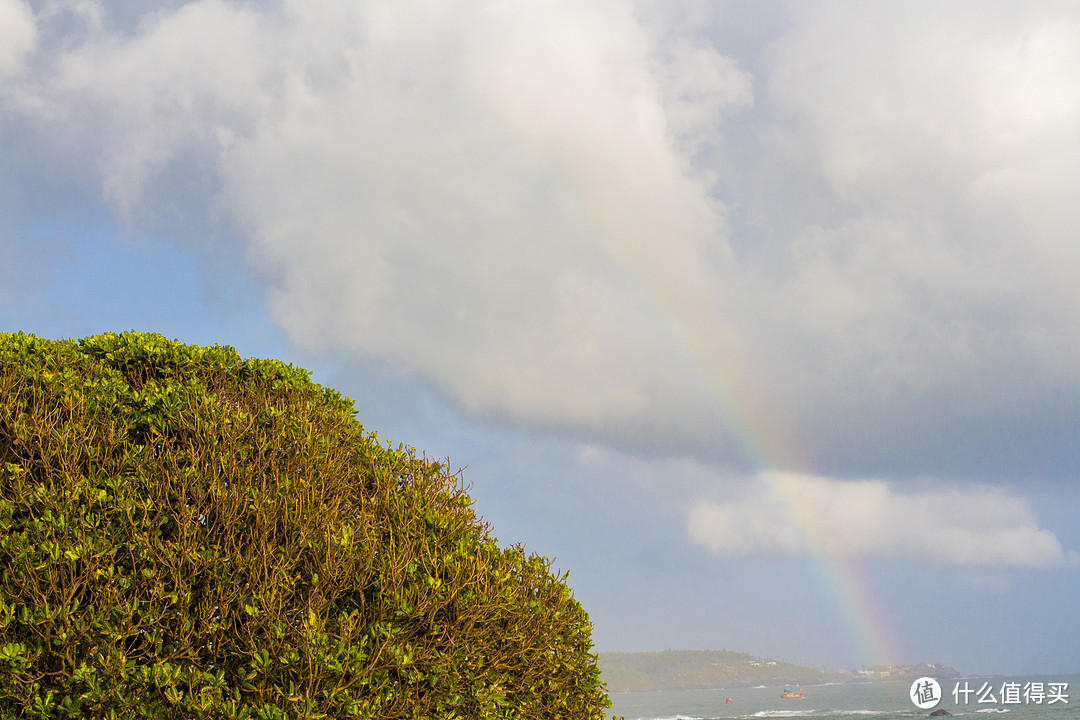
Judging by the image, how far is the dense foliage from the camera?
7.46m

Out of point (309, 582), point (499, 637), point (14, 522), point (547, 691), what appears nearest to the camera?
point (14, 522)

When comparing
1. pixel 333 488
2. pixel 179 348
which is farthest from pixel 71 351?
pixel 333 488

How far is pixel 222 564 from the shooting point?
7973mm

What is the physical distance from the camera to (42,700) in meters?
7.27

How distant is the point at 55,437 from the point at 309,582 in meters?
3.09

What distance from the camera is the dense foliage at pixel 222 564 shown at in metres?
7.46

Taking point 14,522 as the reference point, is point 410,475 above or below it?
above

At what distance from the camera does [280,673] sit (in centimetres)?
771

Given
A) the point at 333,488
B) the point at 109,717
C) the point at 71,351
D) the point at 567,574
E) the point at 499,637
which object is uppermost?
the point at 71,351

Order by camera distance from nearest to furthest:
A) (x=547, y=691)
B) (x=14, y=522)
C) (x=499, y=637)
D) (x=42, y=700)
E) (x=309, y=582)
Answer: (x=42, y=700) → (x=14, y=522) → (x=309, y=582) → (x=499, y=637) → (x=547, y=691)

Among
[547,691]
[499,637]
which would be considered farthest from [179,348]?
[547,691]

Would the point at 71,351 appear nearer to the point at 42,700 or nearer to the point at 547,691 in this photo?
the point at 42,700

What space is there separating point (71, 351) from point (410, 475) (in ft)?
14.7

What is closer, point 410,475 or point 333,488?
point 333,488
